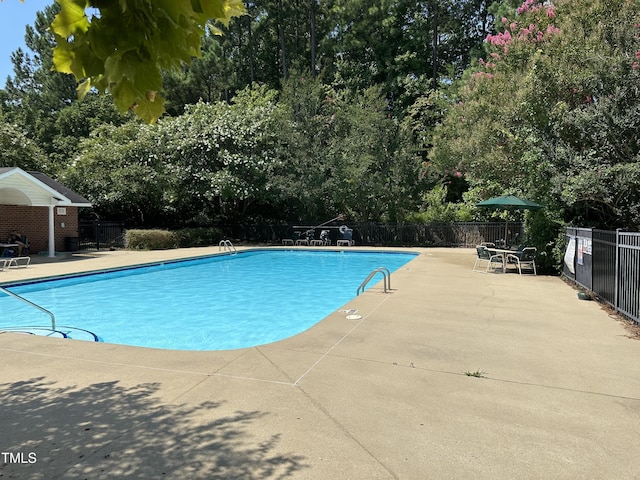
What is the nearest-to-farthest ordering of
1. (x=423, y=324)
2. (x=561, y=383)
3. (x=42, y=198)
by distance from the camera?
(x=561, y=383) < (x=423, y=324) < (x=42, y=198)

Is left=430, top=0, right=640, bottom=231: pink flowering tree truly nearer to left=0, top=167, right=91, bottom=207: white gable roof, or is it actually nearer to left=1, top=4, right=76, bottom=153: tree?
left=0, top=167, right=91, bottom=207: white gable roof

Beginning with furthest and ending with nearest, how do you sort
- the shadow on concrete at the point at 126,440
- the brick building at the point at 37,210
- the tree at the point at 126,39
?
the brick building at the point at 37,210
the shadow on concrete at the point at 126,440
the tree at the point at 126,39

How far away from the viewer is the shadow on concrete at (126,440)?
256cm

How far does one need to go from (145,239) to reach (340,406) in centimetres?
1941

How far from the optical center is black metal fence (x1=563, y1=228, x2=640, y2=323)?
6.12m

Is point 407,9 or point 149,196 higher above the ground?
point 407,9

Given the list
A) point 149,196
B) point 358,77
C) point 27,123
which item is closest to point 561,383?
point 149,196

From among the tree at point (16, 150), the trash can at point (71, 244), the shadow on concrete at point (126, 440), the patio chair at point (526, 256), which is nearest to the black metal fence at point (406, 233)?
the patio chair at point (526, 256)

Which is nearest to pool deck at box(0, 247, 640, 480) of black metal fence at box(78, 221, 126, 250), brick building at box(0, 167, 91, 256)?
brick building at box(0, 167, 91, 256)

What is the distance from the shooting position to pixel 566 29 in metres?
10.9

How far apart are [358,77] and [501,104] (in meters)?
21.2

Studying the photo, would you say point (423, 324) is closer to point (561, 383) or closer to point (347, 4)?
point (561, 383)

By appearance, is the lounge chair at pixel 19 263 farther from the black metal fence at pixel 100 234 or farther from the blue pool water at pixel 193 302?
the black metal fence at pixel 100 234

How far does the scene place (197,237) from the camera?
23.5m
